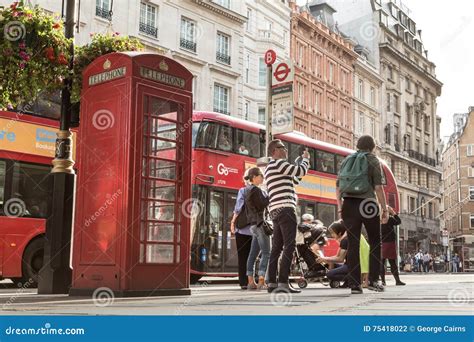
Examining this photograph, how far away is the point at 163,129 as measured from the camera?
796 cm

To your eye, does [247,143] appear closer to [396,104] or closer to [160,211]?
[160,211]

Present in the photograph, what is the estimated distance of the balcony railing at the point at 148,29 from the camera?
88.8 feet

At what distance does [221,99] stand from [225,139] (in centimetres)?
1562

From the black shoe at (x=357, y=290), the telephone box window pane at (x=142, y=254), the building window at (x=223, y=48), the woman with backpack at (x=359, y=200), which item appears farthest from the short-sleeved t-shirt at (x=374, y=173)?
the building window at (x=223, y=48)

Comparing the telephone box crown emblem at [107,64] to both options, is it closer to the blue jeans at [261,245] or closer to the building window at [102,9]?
the blue jeans at [261,245]

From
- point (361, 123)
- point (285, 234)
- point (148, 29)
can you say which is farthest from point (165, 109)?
point (361, 123)

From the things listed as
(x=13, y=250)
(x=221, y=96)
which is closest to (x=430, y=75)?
(x=221, y=96)

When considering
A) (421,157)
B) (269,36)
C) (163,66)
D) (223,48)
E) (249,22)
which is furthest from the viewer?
(421,157)

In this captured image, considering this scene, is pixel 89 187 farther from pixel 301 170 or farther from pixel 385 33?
pixel 385 33

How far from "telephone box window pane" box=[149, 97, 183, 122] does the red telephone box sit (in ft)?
0.04

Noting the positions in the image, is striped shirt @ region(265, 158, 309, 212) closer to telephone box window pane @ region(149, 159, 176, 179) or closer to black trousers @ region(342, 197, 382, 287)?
black trousers @ region(342, 197, 382, 287)

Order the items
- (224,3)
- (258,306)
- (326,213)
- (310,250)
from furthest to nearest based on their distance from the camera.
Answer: (224,3) < (326,213) < (310,250) < (258,306)

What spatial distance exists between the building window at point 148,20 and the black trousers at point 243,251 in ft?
61.1

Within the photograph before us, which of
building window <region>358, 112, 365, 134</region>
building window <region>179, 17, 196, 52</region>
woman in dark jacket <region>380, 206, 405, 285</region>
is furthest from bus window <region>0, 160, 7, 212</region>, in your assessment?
building window <region>358, 112, 365, 134</region>
